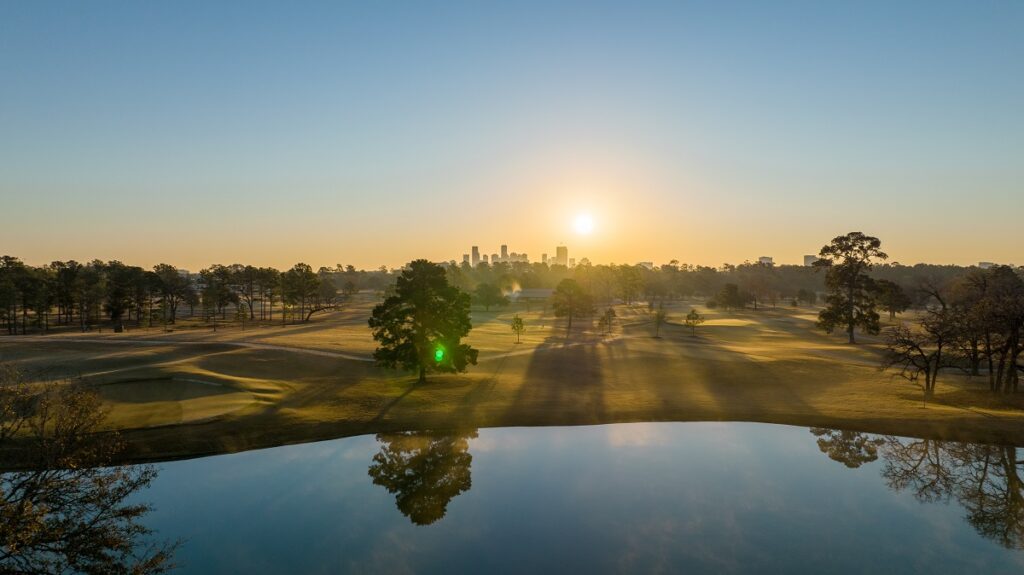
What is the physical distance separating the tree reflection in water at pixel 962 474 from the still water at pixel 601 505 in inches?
4.7

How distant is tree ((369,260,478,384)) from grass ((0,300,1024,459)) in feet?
8.70

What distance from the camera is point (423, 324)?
52.7 meters

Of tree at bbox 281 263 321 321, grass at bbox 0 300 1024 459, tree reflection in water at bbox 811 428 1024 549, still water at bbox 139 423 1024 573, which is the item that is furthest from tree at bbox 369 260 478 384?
tree at bbox 281 263 321 321

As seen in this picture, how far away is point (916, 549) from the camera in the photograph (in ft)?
76.3

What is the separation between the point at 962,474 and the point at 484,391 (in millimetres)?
35265

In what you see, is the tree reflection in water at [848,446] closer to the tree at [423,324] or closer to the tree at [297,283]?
the tree at [423,324]

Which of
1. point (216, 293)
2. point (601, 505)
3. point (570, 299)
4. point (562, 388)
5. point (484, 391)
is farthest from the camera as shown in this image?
point (216, 293)

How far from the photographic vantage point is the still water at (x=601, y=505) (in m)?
22.5

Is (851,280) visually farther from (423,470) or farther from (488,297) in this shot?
Answer: (488,297)

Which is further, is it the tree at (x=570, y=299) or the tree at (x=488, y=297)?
the tree at (x=488, y=297)

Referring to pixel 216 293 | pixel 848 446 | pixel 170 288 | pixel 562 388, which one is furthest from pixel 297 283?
pixel 848 446

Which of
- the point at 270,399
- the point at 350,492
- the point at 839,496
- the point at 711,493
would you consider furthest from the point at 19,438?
the point at 839,496

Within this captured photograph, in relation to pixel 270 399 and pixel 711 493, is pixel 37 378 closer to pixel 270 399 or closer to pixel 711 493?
pixel 270 399

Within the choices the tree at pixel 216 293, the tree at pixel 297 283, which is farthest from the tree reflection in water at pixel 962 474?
the tree at pixel 216 293
